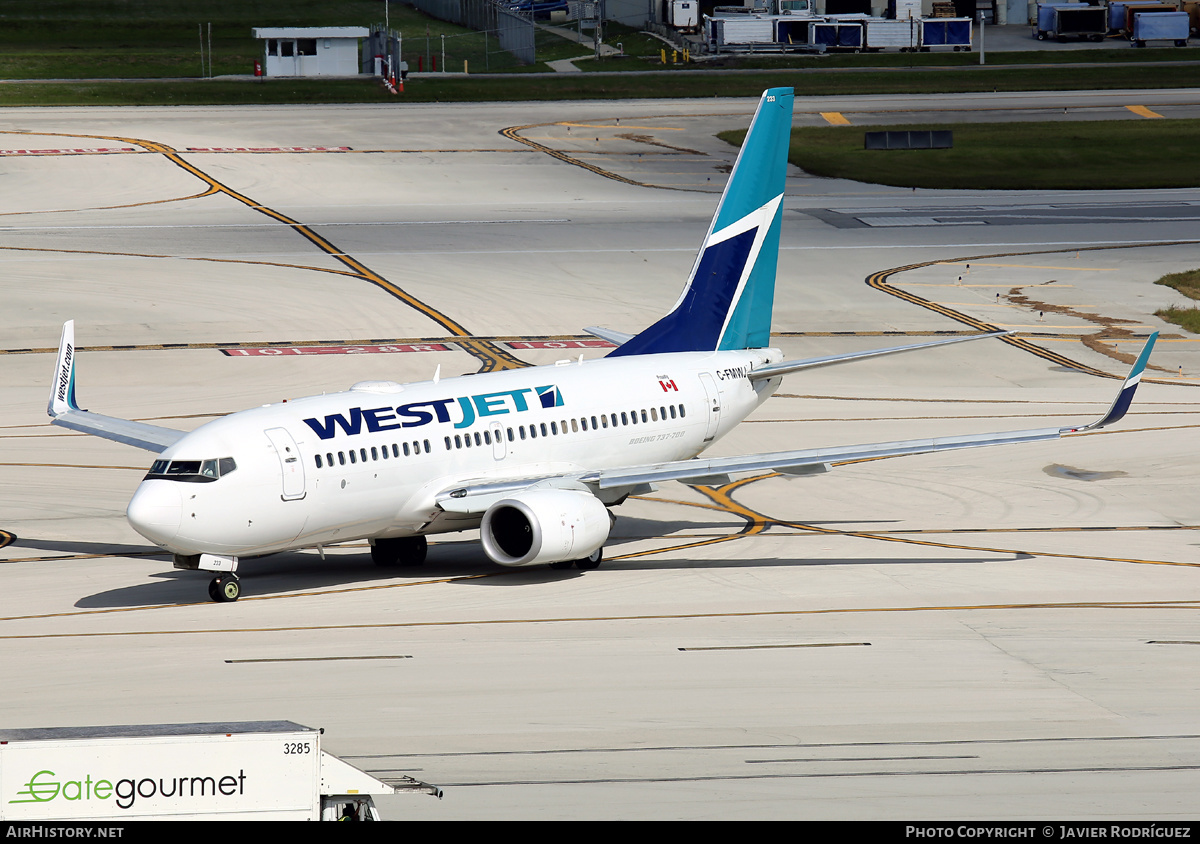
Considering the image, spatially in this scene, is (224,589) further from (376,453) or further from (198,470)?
(376,453)

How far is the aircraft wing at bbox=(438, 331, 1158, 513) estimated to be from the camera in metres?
36.4

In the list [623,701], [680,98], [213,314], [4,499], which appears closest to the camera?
[623,701]

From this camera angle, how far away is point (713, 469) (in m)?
37.5

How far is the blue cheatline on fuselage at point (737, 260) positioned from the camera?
44188 millimetres

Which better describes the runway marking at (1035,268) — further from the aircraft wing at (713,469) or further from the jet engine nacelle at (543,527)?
the jet engine nacelle at (543,527)

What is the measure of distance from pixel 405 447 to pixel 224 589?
500 cm

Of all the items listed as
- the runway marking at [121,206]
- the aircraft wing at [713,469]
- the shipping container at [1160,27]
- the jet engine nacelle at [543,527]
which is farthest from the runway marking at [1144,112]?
the jet engine nacelle at [543,527]

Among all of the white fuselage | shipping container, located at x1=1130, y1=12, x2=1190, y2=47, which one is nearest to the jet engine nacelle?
the white fuselage

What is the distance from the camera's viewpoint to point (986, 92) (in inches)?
5408

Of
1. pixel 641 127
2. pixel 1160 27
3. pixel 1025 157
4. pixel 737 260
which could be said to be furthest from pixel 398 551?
pixel 1160 27

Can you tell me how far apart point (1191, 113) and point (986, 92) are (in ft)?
60.6

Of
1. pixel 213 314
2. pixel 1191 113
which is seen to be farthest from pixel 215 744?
pixel 1191 113

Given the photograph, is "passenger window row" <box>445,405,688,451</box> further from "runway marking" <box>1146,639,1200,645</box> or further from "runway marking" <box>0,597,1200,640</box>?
"runway marking" <box>1146,639,1200,645</box>

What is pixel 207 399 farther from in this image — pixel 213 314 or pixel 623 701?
pixel 623 701
